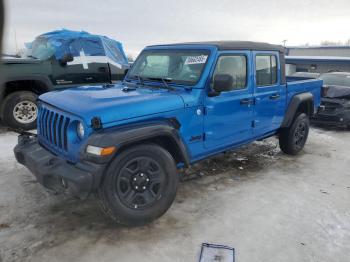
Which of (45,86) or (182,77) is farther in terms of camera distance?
(45,86)

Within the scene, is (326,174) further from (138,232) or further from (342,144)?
(138,232)

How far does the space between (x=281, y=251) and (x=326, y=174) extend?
2653mm

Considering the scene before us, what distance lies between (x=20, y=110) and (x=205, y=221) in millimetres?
5168

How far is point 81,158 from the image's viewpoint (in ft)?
10.3

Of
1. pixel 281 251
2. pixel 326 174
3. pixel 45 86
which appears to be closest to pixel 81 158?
pixel 281 251

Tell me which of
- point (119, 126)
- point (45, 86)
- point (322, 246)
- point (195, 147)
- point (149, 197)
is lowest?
point (322, 246)

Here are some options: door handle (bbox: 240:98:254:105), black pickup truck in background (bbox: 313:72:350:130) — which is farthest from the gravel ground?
black pickup truck in background (bbox: 313:72:350:130)

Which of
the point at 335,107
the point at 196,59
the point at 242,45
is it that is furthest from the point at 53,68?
the point at 335,107

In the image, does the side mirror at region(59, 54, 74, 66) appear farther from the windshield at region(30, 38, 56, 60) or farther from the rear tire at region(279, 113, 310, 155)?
the rear tire at region(279, 113, 310, 155)

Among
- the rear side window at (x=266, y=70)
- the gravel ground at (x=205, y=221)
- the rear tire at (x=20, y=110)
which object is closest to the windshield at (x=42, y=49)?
the rear tire at (x=20, y=110)

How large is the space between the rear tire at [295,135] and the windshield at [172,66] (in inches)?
103

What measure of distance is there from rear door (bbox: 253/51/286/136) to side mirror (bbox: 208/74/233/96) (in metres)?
0.98

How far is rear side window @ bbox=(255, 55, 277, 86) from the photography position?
193 inches

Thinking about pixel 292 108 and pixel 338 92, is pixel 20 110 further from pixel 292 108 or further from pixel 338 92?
pixel 338 92
